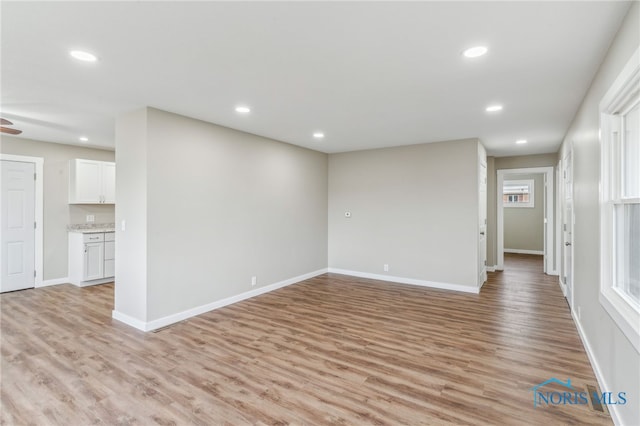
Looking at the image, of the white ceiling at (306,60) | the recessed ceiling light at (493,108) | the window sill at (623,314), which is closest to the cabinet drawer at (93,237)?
the white ceiling at (306,60)

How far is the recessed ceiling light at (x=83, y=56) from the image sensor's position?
238cm

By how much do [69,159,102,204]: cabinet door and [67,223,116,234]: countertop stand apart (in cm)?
48

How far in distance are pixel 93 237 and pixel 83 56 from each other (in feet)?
14.0

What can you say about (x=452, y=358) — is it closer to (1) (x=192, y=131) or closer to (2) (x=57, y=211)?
(1) (x=192, y=131)

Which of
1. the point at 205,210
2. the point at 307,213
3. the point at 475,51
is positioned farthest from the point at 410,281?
the point at 475,51

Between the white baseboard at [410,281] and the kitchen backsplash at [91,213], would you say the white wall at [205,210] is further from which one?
the kitchen backsplash at [91,213]

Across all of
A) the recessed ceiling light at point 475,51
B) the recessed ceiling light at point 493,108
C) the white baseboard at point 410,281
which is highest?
the recessed ceiling light at point 493,108

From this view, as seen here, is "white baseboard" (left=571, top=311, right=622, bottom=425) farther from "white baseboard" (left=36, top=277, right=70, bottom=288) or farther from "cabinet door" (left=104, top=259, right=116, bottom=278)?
"white baseboard" (left=36, top=277, right=70, bottom=288)

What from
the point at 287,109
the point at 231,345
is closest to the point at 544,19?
the point at 287,109

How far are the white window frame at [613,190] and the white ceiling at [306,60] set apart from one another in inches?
17.6

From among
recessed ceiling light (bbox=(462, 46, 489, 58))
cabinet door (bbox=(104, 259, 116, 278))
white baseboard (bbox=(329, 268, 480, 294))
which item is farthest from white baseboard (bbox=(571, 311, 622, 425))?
cabinet door (bbox=(104, 259, 116, 278))

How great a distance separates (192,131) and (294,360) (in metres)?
3.04

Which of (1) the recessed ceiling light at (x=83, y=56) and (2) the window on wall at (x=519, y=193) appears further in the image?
(2) the window on wall at (x=519, y=193)

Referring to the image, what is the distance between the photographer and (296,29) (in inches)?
81.6
